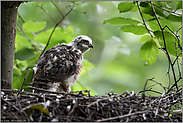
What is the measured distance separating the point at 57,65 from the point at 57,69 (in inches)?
1.9

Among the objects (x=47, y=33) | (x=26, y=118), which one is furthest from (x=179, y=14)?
(x=26, y=118)

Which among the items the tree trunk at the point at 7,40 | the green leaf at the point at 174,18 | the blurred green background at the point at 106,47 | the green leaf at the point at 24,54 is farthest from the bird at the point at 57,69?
the blurred green background at the point at 106,47

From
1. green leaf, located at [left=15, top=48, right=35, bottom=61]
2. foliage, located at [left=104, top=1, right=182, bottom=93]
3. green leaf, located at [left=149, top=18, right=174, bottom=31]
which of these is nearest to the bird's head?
green leaf, located at [left=15, top=48, right=35, bottom=61]

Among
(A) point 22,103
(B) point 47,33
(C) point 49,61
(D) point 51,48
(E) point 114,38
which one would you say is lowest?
(A) point 22,103

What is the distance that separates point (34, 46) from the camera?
2.94 meters

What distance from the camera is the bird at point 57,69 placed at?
2.37m

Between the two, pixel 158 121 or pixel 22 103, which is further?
pixel 158 121

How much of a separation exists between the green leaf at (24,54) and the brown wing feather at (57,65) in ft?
0.81

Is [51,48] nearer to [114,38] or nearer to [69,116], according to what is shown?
[69,116]

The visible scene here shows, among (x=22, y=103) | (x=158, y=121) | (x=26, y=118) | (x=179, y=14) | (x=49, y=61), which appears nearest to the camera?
(x=26, y=118)

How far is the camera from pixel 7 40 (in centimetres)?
211

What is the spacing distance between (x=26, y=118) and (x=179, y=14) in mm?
1800

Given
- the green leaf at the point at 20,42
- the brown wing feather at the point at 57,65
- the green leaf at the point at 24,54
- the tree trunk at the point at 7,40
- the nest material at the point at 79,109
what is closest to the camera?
the nest material at the point at 79,109

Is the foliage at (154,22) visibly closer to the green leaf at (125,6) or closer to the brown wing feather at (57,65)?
the green leaf at (125,6)
